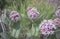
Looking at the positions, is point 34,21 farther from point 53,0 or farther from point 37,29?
point 53,0

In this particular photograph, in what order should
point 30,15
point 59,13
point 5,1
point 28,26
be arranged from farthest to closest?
1. point 5,1
2. point 28,26
3. point 59,13
4. point 30,15

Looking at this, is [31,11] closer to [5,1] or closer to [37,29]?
[37,29]

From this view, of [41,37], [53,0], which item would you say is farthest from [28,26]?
[53,0]

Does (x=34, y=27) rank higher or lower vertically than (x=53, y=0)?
lower

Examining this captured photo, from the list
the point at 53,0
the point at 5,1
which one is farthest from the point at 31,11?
the point at 5,1

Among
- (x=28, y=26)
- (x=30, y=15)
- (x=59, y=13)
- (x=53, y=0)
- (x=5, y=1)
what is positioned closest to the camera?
(x=30, y=15)

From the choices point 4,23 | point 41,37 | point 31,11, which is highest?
point 31,11

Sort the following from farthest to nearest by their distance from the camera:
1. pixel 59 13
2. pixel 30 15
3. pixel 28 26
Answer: pixel 28 26
pixel 59 13
pixel 30 15

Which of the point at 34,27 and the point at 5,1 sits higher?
the point at 5,1

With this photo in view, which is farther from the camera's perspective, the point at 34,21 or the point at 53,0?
the point at 53,0
